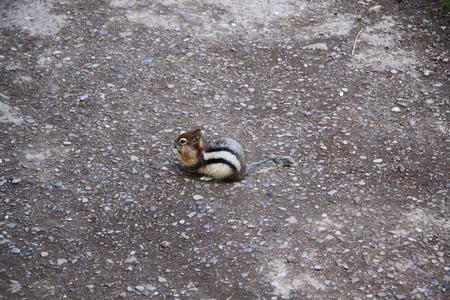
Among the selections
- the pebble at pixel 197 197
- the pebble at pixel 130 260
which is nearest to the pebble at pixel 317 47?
the pebble at pixel 197 197

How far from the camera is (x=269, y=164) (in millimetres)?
5406

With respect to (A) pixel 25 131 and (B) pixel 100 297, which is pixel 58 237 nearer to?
(B) pixel 100 297

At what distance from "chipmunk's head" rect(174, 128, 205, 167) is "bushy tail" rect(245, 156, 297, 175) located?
432 millimetres

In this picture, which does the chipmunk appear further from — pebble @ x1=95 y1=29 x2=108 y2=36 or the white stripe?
pebble @ x1=95 y1=29 x2=108 y2=36

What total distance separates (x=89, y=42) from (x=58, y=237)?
9.46ft

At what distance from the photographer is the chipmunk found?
5.13 metres

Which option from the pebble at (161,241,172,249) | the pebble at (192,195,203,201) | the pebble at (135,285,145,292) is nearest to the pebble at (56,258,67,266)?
the pebble at (135,285,145,292)

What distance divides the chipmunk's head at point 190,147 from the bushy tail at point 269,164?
432mm

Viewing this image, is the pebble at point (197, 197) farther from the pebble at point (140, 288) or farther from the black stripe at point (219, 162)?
the pebble at point (140, 288)

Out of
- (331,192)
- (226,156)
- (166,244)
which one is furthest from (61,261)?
(331,192)

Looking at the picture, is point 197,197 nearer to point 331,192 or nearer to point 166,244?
point 166,244

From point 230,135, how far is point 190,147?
66 cm

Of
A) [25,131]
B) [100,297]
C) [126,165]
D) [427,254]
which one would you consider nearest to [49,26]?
[25,131]

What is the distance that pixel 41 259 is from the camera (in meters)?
4.59
